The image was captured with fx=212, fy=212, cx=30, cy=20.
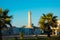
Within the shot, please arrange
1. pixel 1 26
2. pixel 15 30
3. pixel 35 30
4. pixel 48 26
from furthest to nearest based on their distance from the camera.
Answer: pixel 35 30 < pixel 15 30 < pixel 48 26 < pixel 1 26

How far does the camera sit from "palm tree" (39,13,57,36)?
45.2 m

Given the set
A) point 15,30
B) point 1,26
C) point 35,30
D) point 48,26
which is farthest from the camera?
point 35,30

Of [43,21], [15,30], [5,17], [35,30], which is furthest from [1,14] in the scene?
[35,30]

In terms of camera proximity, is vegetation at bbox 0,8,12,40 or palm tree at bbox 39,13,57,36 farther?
palm tree at bbox 39,13,57,36

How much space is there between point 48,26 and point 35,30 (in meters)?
48.9

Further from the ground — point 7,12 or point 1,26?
point 7,12

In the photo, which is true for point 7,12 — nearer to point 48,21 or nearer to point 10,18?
point 10,18

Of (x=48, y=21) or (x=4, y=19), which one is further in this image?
(x=48, y=21)

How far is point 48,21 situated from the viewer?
45812mm

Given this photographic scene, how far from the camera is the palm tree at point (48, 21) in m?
45.2

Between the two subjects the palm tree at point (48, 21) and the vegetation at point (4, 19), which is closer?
the vegetation at point (4, 19)

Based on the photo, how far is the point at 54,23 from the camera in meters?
45.2

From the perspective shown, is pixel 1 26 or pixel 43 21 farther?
pixel 43 21

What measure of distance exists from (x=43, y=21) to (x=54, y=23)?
2402mm
